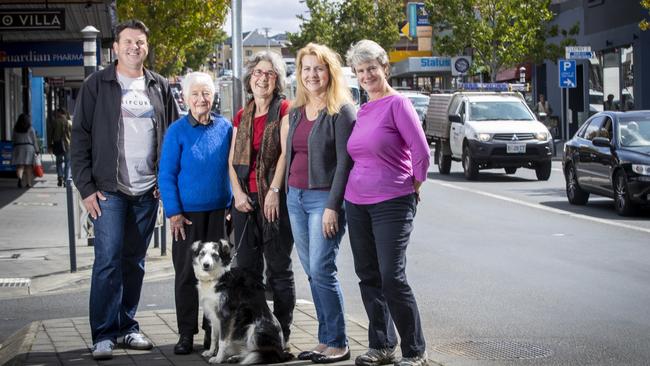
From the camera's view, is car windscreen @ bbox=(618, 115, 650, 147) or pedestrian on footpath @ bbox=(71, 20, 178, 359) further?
car windscreen @ bbox=(618, 115, 650, 147)

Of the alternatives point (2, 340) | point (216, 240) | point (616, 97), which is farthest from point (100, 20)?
point (616, 97)

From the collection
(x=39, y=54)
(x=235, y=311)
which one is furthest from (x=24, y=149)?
(x=235, y=311)

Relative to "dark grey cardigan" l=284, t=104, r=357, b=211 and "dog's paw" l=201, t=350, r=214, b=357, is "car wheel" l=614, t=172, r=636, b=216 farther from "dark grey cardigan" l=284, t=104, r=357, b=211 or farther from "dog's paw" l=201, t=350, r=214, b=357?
"dog's paw" l=201, t=350, r=214, b=357

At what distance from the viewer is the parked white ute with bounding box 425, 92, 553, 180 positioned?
26.8 metres

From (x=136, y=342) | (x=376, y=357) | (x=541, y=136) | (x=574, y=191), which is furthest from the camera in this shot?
(x=541, y=136)

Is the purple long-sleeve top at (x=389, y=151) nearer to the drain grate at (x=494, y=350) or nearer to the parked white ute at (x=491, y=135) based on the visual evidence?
the drain grate at (x=494, y=350)

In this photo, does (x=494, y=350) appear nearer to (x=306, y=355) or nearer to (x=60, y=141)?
(x=306, y=355)

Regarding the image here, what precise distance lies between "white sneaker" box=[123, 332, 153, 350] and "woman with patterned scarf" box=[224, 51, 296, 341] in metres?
0.77

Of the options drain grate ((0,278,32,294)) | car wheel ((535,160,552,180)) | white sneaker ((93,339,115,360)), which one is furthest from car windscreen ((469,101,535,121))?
white sneaker ((93,339,115,360))

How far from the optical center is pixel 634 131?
1886cm

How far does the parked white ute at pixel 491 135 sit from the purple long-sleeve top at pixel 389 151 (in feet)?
65.8

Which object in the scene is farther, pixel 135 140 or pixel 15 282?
pixel 15 282

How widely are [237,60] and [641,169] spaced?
25.1 feet

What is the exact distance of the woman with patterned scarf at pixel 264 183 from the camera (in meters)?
7.50
